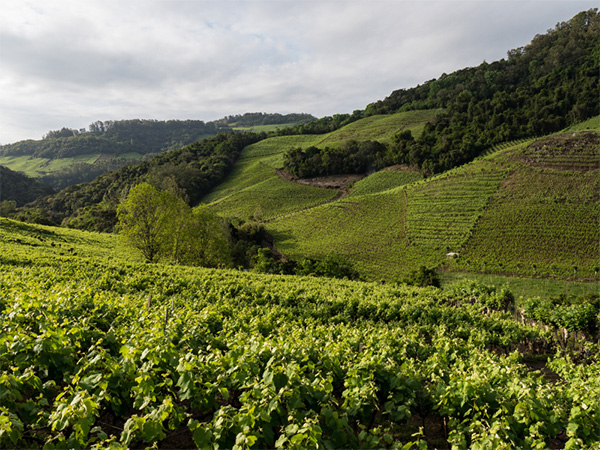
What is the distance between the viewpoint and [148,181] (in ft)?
347

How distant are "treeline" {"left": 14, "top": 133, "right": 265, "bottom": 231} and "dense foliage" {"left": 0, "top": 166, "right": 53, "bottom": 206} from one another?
35.7 ft

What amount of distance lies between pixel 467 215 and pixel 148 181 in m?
91.8

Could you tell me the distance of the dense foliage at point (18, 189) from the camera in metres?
118

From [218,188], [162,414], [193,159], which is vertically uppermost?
[193,159]

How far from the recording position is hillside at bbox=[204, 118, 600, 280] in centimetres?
5200

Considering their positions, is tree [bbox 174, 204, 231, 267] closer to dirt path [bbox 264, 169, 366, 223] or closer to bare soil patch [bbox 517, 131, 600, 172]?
dirt path [bbox 264, 169, 366, 223]

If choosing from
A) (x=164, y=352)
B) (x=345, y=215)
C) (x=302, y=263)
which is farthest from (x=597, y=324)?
(x=345, y=215)

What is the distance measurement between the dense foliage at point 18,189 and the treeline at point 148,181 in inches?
428

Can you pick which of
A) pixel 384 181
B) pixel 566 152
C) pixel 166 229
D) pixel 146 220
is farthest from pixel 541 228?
pixel 146 220

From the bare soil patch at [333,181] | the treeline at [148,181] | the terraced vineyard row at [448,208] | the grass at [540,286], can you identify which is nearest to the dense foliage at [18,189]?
the treeline at [148,181]

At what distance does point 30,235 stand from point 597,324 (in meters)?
53.2

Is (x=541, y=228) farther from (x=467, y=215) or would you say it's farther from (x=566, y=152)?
(x=566, y=152)

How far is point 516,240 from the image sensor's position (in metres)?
54.9

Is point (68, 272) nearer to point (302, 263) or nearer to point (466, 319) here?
point (466, 319)
